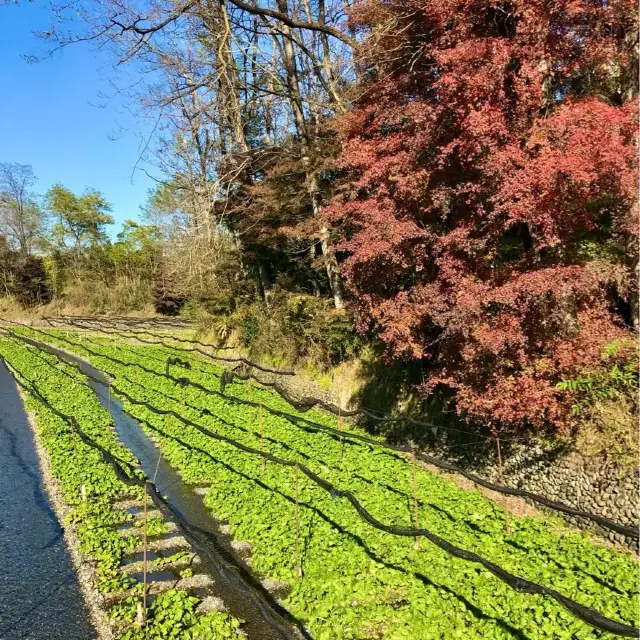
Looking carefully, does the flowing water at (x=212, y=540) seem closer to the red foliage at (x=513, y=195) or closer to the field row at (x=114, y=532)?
the field row at (x=114, y=532)

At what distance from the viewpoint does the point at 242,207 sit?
16.4 metres

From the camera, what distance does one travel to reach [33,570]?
638cm

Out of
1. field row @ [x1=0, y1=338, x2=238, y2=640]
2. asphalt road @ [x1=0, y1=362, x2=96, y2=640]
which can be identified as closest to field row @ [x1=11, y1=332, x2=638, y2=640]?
field row @ [x1=0, y1=338, x2=238, y2=640]

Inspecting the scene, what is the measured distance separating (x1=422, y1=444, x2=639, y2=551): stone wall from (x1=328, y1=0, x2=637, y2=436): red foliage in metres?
0.56

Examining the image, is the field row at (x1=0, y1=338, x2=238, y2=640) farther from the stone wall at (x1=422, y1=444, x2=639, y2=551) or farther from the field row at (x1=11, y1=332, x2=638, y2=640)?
the stone wall at (x1=422, y1=444, x2=639, y2=551)

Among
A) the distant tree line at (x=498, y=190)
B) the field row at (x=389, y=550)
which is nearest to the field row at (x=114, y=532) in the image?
the field row at (x=389, y=550)

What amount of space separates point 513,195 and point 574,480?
4266 millimetres

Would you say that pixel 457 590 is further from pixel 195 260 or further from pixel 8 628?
pixel 195 260

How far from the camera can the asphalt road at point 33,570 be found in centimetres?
532

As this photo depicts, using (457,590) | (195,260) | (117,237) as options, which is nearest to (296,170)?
(195,260)

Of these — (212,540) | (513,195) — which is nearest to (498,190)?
(513,195)

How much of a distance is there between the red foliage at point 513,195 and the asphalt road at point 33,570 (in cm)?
611

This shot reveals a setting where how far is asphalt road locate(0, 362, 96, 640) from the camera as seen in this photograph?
209 inches

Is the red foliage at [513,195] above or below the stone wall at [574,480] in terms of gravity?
above
